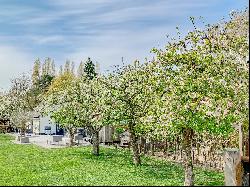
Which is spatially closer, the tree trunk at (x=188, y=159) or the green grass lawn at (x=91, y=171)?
the tree trunk at (x=188, y=159)

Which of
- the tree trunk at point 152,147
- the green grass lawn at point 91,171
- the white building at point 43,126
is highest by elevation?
the white building at point 43,126

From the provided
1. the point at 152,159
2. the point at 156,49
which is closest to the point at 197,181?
the point at 156,49

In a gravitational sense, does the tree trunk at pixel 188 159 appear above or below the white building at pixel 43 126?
below

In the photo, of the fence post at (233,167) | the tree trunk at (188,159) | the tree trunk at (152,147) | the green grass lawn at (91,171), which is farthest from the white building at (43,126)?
the fence post at (233,167)

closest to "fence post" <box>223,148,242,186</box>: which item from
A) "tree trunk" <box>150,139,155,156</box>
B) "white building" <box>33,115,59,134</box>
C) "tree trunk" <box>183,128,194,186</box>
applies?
"tree trunk" <box>183,128,194,186</box>

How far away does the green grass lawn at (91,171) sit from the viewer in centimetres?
2826

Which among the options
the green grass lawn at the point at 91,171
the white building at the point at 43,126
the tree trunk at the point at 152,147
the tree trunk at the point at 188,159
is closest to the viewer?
the tree trunk at the point at 188,159

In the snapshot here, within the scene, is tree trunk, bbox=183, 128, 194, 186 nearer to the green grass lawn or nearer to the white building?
the green grass lawn

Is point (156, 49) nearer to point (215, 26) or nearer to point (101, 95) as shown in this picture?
point (215, 26)

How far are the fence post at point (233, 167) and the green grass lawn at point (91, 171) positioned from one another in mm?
6554

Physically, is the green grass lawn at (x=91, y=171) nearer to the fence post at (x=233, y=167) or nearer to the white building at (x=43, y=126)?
the fence post at (x=233, y=167)

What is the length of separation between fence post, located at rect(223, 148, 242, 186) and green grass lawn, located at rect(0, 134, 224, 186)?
6.55 meters

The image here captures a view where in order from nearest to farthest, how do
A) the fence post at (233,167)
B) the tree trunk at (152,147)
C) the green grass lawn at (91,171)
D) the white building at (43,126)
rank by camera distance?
the fence post at (233,167) < the green grass lawn at (91,171) < the tree trunk at (152,147) < the white building at (43,126)

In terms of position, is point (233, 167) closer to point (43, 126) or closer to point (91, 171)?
point (91, 171)
